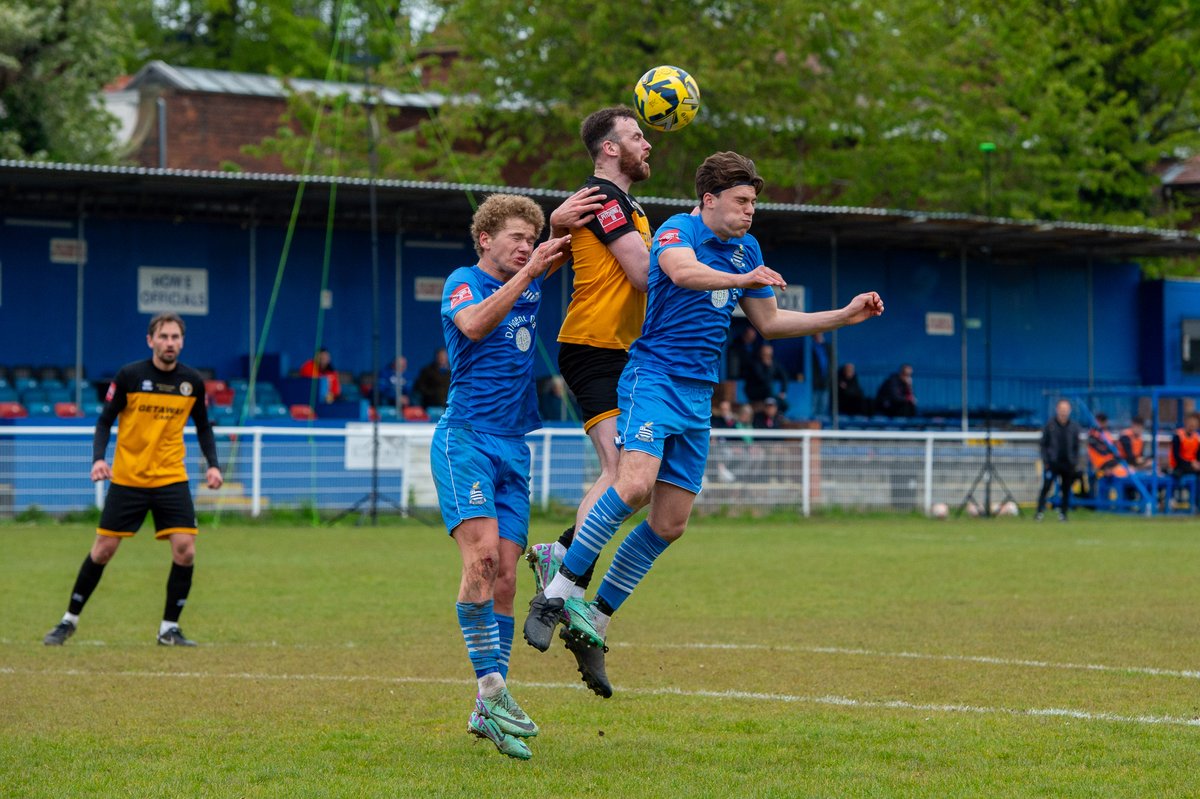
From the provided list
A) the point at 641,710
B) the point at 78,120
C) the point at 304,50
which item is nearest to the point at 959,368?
the point at 78,120

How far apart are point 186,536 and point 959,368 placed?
2528 centimetres

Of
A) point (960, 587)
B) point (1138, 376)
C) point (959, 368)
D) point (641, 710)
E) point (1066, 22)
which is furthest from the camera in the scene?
point (1066, 22)

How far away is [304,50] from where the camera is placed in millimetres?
48906

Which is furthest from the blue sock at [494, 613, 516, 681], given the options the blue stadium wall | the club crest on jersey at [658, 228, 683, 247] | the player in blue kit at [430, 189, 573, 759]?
the blue stadium wall

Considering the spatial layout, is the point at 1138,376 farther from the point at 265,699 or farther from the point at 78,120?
the point at 265,699

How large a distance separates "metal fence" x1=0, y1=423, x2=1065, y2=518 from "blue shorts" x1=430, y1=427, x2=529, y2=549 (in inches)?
573

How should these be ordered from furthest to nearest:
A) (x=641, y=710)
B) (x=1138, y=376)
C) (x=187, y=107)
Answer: (x=187, y=107) → (x=1138, y=376) → (x=641, y=710)

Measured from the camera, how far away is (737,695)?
828 cm

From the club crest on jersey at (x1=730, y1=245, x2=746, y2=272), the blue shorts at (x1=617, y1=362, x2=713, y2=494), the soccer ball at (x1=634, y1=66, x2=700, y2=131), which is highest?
the soccer ball at (x1=634, y1=66, x2=700, y2=131)

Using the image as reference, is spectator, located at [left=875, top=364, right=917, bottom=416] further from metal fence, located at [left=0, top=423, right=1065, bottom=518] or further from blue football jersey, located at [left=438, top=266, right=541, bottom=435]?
blue football jersey, located at [left=438, top=266, right=541, bottom=435]

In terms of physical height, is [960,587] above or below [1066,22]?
below

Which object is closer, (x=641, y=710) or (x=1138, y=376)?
(x=641, y=710)

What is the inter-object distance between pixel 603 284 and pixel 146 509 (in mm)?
4725

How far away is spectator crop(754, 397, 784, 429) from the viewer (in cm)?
2578
